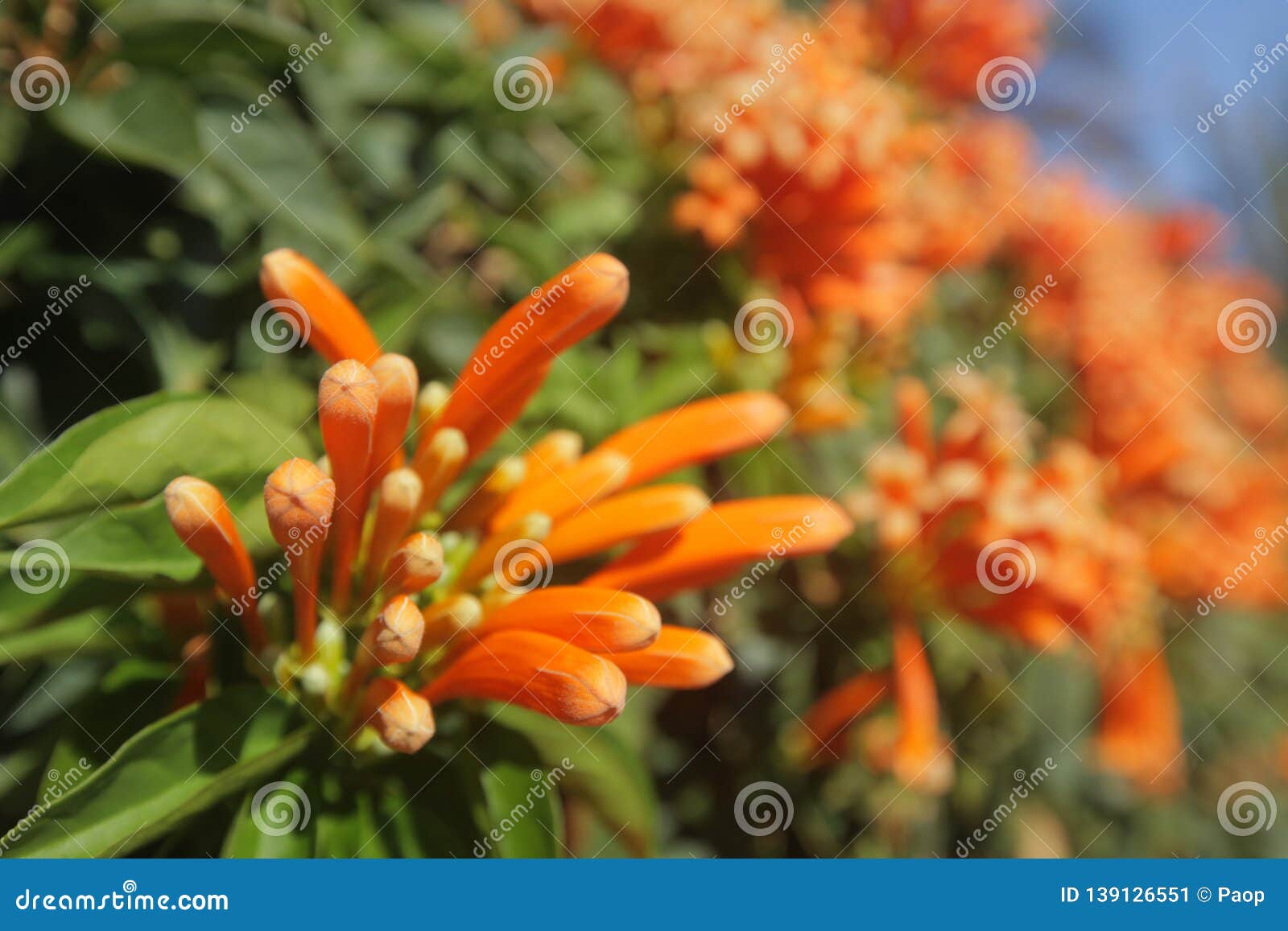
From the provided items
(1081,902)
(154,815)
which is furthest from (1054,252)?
(154,815)

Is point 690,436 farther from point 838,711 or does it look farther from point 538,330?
point 838,711

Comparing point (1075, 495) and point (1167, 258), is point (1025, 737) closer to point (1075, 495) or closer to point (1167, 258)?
point (1075, 495)

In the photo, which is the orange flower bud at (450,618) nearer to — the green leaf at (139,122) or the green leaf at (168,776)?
the green leaf at (168,776)

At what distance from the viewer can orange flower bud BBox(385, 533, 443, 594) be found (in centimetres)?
88

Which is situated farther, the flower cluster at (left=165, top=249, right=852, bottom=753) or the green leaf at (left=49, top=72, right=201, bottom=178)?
the green leaf at (left=49, top=72, right=201, bottom=178)

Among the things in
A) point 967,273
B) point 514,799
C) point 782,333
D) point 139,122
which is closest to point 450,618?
point 514,799

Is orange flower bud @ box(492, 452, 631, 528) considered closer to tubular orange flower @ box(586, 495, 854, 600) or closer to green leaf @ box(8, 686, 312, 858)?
tubular orange flower @ box(586, 495, 854, 600)

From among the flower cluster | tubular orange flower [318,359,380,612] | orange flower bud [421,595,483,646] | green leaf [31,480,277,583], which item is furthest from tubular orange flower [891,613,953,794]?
green leaf [31,480,277,583]

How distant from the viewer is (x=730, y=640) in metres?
1.72

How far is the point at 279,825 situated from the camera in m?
0.92

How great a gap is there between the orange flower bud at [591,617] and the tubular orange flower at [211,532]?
0.83 ft

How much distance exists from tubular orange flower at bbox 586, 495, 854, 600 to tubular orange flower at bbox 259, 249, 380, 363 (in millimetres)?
357

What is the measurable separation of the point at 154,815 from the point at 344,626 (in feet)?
0.78

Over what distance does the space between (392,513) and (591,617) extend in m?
0.22
